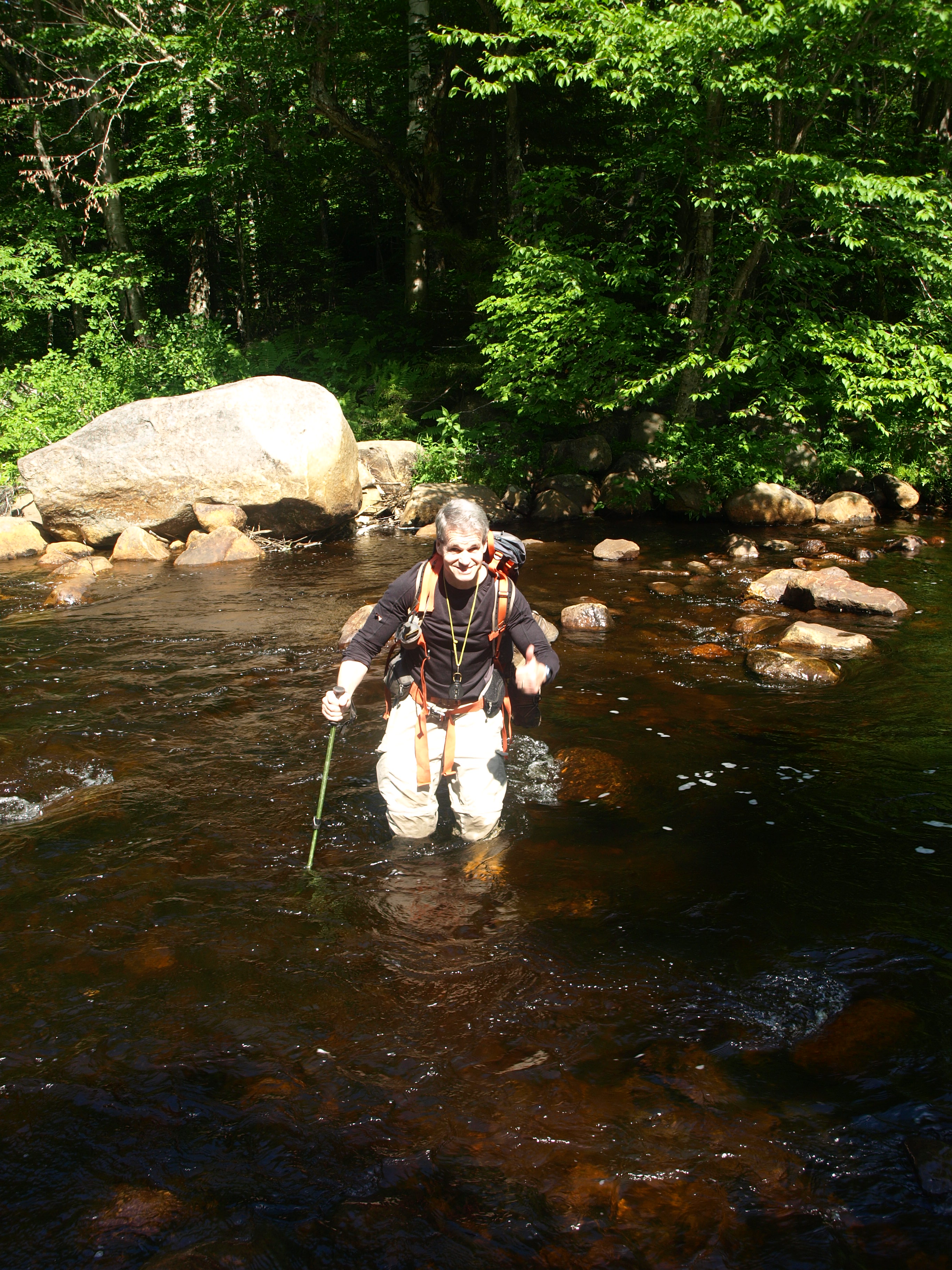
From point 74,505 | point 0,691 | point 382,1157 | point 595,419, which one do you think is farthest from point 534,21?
point 382,1157

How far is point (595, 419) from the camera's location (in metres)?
18.8

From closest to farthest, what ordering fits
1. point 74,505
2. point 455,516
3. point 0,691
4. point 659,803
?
1. point 455,516
2. point 659,803
3. point 0,691
4. point 74,505

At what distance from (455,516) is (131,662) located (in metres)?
5.64

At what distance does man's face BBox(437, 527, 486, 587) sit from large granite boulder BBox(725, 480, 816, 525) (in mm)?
12347

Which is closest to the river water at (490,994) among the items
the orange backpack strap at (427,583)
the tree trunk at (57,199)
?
the orange backpack strap at (427,583)

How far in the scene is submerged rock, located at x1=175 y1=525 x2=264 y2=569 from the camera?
1330cm

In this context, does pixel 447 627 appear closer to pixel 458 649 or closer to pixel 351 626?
pixel 458 649

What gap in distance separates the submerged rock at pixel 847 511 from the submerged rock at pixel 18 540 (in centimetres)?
1335

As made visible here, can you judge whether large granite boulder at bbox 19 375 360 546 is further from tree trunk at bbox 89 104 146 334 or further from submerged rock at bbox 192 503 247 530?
tree trunk at bbox 89 104 146 334

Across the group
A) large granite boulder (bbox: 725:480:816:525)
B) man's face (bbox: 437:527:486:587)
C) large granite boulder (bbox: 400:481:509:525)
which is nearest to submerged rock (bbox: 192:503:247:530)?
large granite boulder (bbox: 400:481:509:525)

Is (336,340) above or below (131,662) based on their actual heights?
above

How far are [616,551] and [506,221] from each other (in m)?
7.89

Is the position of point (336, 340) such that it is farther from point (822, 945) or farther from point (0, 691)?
point (822, 945)

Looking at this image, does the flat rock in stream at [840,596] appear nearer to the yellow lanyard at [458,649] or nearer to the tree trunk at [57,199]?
the yellow lanyard at [458,649]
